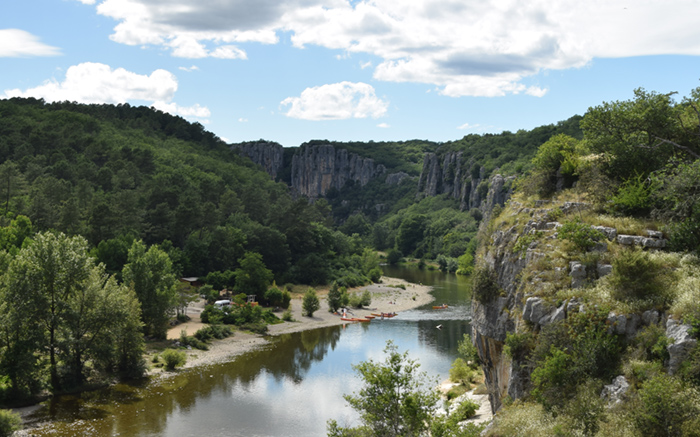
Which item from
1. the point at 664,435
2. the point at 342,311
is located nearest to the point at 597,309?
the point at 664,435

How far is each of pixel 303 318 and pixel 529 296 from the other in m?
45.8

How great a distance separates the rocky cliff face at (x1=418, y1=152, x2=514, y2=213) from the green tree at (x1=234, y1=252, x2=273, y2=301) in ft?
230

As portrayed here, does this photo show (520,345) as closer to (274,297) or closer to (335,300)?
(335,300)

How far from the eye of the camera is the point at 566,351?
1656 cm

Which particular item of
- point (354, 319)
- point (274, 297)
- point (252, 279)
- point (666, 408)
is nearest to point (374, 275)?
point (274, 297)

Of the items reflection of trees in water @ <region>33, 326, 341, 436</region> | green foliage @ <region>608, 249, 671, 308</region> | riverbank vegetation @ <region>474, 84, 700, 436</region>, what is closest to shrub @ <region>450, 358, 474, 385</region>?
reflection of trees in water @ <region>33, 326, 341, 436</region>

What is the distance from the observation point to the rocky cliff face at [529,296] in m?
15.9

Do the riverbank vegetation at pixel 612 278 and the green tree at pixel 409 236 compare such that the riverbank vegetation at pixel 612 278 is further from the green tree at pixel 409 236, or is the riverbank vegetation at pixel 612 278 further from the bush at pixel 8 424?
the green tree at pixel 409 236

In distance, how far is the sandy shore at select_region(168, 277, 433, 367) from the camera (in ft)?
150

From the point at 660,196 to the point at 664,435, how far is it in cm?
892

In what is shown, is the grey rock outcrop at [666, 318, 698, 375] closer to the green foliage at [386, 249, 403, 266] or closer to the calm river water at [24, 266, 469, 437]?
the calm river water at [24, 266, 469, 437]

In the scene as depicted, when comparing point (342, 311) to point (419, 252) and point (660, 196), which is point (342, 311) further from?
point (419, 252)

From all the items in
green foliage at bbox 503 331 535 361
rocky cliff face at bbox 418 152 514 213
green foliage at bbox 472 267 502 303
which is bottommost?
green foliage at bbox 503 331 535 361

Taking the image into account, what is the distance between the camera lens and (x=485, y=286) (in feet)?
74.2
